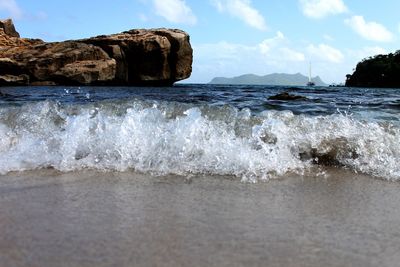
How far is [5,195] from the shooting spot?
2.80 meters

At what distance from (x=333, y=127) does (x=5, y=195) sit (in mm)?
3114

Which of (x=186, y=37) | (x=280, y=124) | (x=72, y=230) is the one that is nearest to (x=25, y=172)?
(x=72, y=230)

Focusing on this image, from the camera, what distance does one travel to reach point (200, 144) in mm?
3912

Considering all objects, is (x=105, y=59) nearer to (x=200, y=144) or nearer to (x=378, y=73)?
(x=200, y=144)

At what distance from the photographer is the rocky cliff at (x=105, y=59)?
4653cm

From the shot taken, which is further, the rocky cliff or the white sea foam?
the rocky cliff

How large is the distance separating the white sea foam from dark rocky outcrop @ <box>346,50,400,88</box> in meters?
71.7

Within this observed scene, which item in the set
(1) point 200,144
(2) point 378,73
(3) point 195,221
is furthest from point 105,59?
(3) point 195,221

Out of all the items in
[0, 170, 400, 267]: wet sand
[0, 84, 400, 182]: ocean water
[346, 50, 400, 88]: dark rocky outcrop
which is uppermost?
[346, 50, 400, 88]: dark rocky outcrop

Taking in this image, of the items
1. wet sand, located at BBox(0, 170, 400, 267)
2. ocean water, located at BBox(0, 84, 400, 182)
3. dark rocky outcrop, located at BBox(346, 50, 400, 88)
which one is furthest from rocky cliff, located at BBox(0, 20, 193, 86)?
wet sand, located at BBox(0, 170, 400, 267)

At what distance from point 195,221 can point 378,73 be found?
265ft

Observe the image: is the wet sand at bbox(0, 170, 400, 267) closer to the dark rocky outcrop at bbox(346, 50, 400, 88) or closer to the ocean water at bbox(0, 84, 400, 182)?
the ocean water at bbox(0, 84, 400, 182)

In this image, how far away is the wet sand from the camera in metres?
1.80

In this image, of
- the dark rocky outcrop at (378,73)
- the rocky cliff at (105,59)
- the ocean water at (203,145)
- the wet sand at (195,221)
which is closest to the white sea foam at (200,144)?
the ocean water at (203,145)
